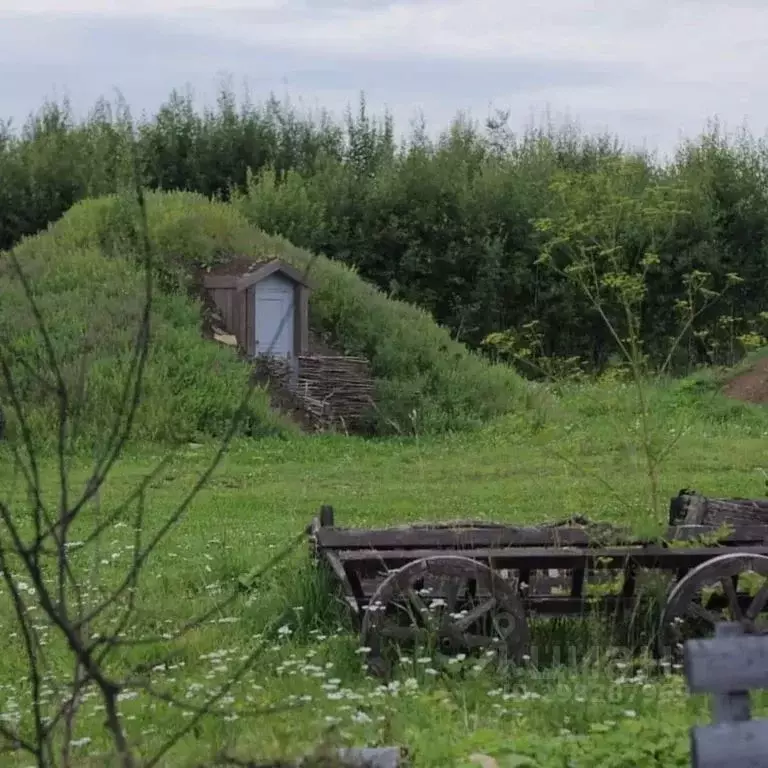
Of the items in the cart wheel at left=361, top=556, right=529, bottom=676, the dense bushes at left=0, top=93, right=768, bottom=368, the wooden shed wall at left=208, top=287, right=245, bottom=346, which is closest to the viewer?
the cart wheel at left=361, top=556, right=529, bottom=676

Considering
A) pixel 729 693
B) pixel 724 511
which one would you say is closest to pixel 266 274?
pixel 724 511

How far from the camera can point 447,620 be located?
596 centimetres

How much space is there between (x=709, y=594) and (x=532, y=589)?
1.10 meters

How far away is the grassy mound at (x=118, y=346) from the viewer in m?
16.0

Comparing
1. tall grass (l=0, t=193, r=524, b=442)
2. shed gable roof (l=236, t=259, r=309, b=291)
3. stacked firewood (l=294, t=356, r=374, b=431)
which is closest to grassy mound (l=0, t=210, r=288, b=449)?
tall grass (l=0, t=193, r=524, b=442)

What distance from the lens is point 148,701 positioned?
5.62 metres

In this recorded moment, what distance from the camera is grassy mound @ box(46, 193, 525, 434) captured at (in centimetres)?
1898

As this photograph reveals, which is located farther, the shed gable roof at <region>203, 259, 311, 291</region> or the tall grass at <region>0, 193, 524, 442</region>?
the shed gable roof at <region>203, 259, 311, 291</region>

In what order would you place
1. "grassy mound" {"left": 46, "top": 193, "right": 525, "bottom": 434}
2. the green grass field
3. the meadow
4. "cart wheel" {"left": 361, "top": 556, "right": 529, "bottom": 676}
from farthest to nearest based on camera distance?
"grassy mound" {"left": 46, "top": 193, "right": 525, "bottom": 434}
"cart wheel" {"left": 361, "top": 556, "right": 529, "bottom": 676}
the meadow
the green grass field

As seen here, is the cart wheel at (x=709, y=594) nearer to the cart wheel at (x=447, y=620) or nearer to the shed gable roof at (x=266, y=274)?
the cart wheel at (x=447, y=620)

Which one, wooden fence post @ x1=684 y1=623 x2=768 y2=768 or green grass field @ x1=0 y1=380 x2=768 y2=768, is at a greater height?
wooden fence post @ x1=684 y1=623 x2=768 y2=768

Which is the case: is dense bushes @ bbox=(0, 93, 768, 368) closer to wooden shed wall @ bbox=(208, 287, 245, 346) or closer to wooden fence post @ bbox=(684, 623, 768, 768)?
wooden shed wall @ bbox=(208, 287, 245, 346)

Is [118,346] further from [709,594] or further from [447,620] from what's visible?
[709,594]

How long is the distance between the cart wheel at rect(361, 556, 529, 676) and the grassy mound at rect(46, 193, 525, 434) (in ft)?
40.0
